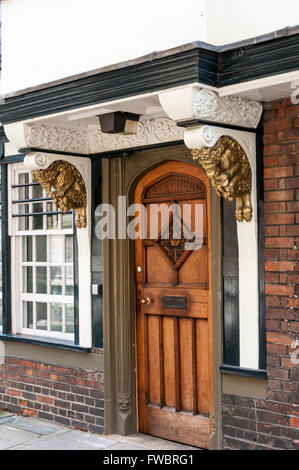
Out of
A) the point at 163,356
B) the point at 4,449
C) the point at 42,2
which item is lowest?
the point at 4,449

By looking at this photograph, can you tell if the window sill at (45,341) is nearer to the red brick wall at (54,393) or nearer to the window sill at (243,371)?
the red brick wall at (54,393)

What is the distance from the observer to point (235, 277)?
5309 mm

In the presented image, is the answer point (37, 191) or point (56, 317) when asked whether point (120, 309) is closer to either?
point (56, 317)

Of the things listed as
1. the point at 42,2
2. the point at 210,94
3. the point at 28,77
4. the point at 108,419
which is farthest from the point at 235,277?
the point at 42,2

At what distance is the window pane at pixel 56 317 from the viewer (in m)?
7.01

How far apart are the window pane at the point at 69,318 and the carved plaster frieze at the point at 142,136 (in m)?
1.71

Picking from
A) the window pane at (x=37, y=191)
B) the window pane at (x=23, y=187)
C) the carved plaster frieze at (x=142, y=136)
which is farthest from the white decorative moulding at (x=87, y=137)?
the window pane at (x=23, y=187)

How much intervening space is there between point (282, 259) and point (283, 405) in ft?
3.73

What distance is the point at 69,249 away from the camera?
22.6 ft

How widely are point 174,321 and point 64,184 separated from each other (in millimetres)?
1724

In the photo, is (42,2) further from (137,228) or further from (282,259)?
(282,259)

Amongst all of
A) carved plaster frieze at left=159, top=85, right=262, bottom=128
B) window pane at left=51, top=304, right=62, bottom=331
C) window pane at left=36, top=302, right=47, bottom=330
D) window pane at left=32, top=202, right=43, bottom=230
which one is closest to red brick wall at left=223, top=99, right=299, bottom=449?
carved plaster frieze at left=159, top=85, right=262, bottom=128

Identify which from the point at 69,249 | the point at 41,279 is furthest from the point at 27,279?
the point at 69,249

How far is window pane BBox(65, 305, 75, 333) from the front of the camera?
271 inches
